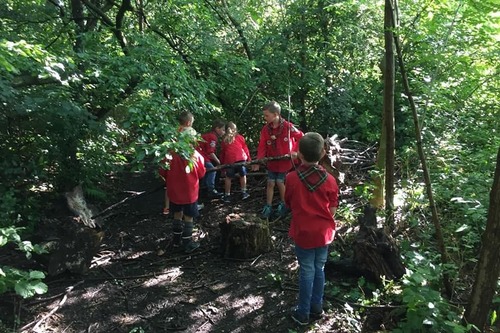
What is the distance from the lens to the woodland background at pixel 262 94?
3.95 meters

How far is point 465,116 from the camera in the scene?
663cm

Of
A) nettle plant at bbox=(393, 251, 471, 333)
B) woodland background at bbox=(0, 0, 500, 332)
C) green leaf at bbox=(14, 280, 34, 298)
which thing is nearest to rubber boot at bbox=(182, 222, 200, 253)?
woodland background at bbox=(0, 0, 500, 332)

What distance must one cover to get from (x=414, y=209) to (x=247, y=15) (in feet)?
18.3

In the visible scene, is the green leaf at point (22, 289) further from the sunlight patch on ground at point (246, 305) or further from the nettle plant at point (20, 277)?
the sunlight patch on ground at point (246, 305)

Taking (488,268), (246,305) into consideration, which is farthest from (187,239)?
(488,268)

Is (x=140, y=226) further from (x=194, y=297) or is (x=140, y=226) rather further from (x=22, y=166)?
(x=194, y=297)

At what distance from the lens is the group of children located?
3863mm

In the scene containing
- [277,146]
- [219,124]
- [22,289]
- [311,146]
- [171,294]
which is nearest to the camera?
[22,289]

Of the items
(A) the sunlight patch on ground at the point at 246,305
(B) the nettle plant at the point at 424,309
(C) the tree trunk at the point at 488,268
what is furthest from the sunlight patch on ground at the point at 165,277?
(C) the tree trunk at the point at 488,268

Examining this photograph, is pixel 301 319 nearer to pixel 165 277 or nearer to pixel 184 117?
pixel 165 277

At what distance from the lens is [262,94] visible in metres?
7.73

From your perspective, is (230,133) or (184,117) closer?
(184,117)

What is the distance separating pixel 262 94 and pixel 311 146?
161 inches

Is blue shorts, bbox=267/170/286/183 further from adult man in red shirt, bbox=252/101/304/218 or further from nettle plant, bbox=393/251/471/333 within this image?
→ nettle plant, bbox=393/251/471/333
